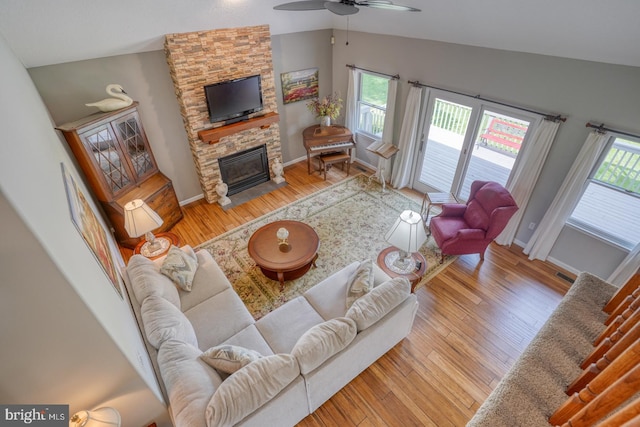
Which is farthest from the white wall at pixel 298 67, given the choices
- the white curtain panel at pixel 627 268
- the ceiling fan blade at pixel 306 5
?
the white curtain panel at pixel 627 268

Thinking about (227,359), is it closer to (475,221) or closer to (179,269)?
(179,269)

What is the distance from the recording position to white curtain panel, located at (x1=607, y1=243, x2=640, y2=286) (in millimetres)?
3525

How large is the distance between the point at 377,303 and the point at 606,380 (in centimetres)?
155

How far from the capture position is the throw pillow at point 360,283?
9.97ft

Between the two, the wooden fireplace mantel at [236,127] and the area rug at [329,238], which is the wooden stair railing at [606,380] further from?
the wooden fireplace mantel at [236,127]

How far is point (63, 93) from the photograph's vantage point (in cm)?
389

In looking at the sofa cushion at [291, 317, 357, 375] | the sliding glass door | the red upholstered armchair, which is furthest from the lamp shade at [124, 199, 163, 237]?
the sliding glass door

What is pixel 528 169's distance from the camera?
13.4ft

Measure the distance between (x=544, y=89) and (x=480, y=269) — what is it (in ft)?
7.98

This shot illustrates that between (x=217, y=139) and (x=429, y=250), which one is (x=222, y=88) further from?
(x=429, y=250)

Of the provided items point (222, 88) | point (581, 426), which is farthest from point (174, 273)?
point (581, 426)

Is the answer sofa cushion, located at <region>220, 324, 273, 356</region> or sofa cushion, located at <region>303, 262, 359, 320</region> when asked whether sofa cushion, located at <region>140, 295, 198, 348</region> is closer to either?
sofa cushion, located at <region>220, 324, 273, 356</region>

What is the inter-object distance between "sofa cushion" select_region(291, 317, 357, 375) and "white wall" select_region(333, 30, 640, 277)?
343 cm

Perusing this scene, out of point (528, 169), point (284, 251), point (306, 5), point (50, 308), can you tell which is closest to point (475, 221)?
point (528, 169)
